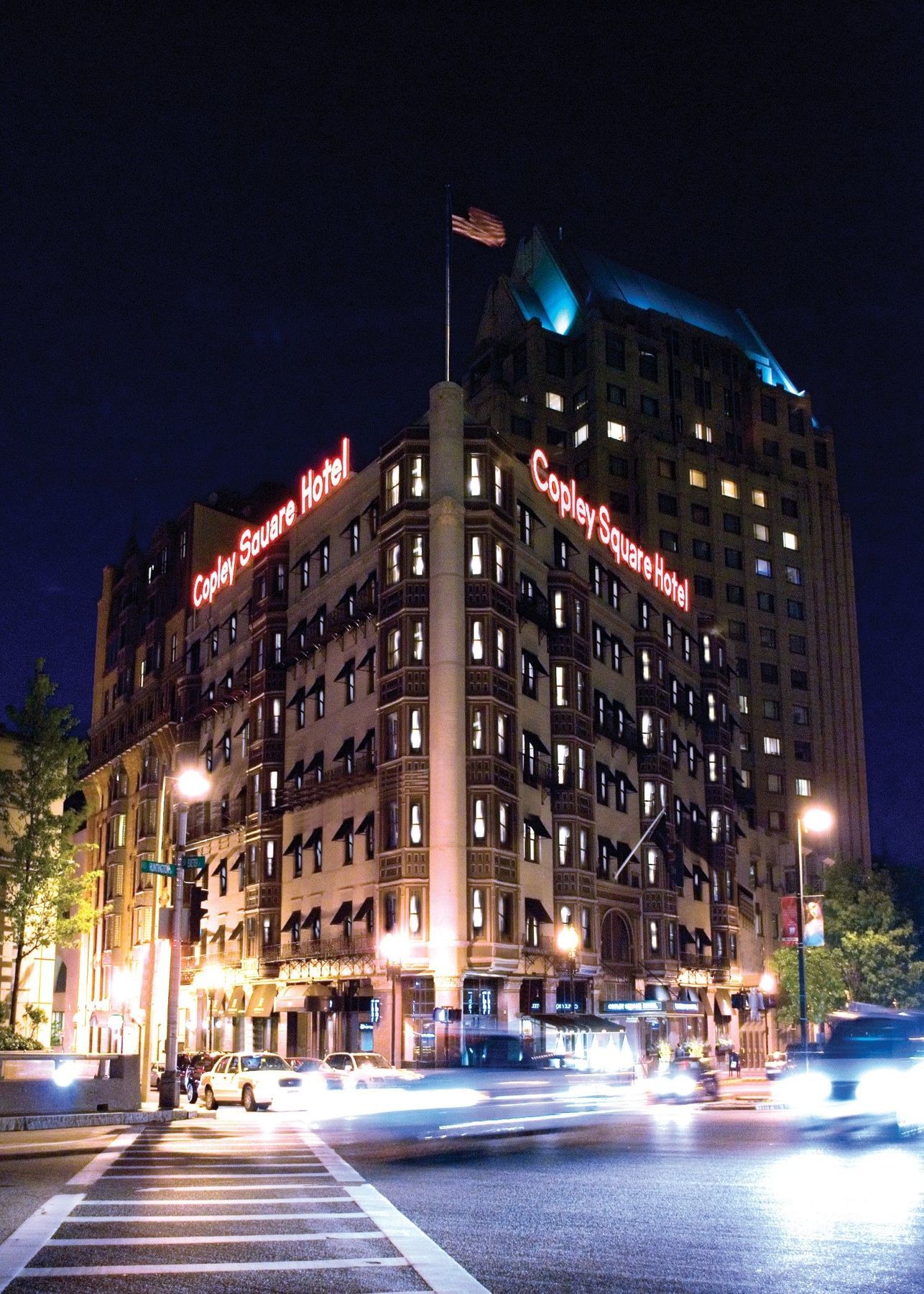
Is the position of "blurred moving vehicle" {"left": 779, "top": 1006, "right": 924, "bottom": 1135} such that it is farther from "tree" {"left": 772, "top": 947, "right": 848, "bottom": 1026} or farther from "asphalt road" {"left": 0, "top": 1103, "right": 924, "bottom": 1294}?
"tree" {"left": 772, "top": 947, "right": 848, "bottom": 1026}

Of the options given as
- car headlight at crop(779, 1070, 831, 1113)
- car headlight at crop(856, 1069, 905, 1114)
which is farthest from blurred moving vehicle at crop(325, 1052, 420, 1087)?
car headlight at crop(856, 1069, 905, 1114)

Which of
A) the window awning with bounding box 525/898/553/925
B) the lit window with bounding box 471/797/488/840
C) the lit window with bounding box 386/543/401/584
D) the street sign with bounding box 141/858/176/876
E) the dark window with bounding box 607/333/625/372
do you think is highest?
the dark window with bounding box 607/333/625/372

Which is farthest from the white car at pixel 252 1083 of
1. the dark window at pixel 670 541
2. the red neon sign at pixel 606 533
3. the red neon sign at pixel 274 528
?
the dark window at pixel 670 541

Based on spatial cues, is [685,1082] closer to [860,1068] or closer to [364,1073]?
[364,1073]

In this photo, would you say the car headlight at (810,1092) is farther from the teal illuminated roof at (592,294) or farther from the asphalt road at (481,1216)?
the teal illuminated roof at (592,294)

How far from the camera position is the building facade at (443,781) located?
58.3m

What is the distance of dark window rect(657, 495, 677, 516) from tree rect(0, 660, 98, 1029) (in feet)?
242

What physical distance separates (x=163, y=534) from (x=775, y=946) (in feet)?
176

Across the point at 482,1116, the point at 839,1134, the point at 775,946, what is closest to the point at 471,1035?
the point at 482,1116

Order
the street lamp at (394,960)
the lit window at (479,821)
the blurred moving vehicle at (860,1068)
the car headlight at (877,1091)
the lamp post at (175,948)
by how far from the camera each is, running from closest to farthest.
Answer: the blurred moving vehicle at (860,1068) < the car headlight at (877,1091) < the lamp post at (175,948) < the street lamp at (394,960) < the lit window at (479,821)

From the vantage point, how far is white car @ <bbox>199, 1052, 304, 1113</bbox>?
127ft

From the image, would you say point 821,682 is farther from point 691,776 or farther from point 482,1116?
point 482,1116

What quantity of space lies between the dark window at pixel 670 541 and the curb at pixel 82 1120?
87.5 metres

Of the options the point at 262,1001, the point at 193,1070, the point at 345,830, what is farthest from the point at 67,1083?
the point at 262,1001
